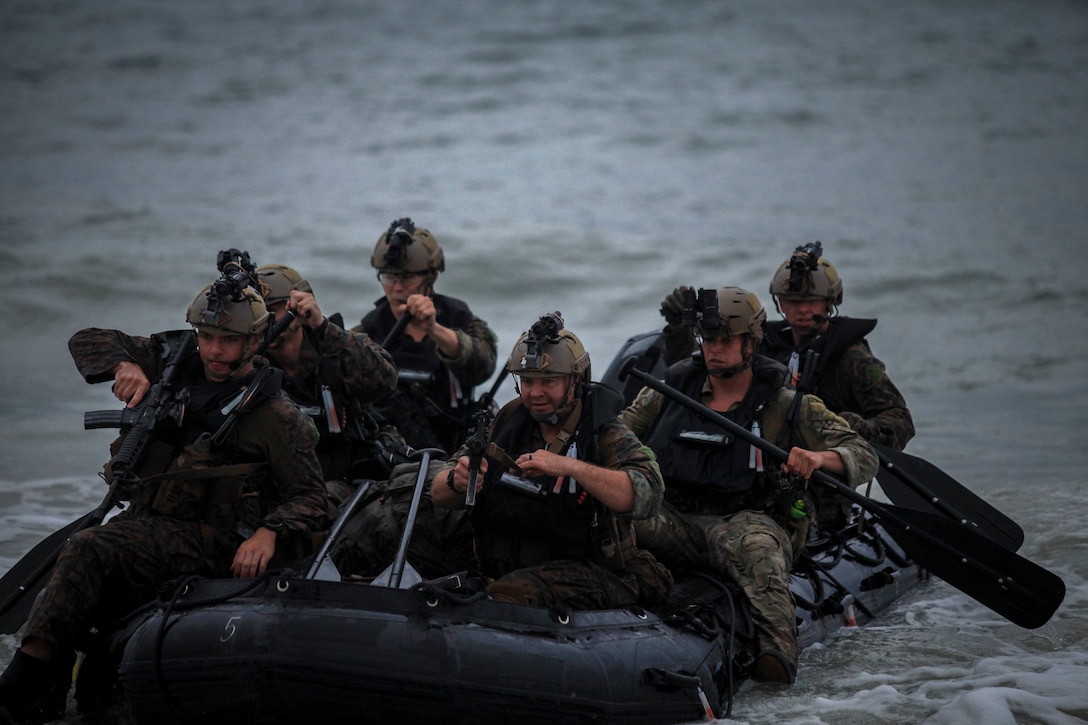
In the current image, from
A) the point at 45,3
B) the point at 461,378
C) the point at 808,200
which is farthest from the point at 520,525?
the point at 45,3

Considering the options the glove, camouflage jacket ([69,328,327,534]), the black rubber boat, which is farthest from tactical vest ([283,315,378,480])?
the glove

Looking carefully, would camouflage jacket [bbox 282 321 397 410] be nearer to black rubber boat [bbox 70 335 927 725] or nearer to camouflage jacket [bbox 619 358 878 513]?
camouflage jacket [bbox 619 358 878 513]

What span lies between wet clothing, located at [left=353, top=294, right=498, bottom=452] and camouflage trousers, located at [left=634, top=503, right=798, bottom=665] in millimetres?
1970

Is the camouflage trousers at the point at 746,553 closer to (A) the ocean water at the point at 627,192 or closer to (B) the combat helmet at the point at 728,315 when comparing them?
(A) the ocean water at the point at 627,192

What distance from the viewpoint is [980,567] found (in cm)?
759

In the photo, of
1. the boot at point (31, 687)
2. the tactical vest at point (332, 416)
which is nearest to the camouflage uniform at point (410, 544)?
the tactical vest at point (332, 416)

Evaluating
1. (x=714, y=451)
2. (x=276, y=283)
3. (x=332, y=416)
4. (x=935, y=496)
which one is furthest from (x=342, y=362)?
(x=935, y=496)

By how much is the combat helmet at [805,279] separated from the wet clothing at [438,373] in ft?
5.51

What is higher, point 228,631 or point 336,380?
point 336,380

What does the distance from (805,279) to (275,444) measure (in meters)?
3.26

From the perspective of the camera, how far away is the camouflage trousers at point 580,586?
627cm

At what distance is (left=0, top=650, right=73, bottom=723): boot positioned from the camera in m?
6.04

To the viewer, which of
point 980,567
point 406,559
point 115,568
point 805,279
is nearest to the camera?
point 115,568

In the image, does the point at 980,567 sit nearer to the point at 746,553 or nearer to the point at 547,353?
the point at 746,553
